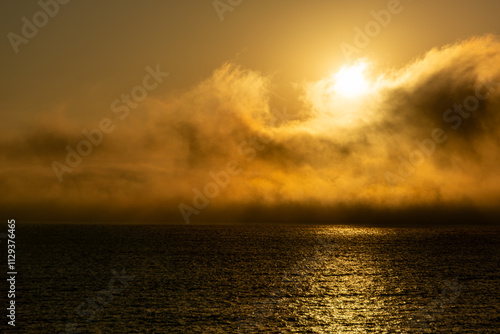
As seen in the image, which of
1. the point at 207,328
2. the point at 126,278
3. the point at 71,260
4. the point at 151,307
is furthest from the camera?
the point at 71,260

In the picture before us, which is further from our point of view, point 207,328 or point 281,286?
point 281,286

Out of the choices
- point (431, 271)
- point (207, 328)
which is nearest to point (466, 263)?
point (431, 271)

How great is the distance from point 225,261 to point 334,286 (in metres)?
51.8

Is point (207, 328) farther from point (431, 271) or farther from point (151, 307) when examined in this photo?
point (431, 271)

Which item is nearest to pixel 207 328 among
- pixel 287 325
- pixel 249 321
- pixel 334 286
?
pixel 249 321

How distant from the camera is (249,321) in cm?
5638

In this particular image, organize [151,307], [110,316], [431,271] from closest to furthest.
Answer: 1. [110,316]
2. [151,307]
3. [431,271]

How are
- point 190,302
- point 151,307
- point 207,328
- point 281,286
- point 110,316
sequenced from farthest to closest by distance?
point 281,286 < point 190,302 < point 151,307 < point 110,316 < point 207,328

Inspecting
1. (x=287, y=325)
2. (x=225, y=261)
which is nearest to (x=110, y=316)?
(x=287, y=325)

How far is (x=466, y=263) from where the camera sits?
13062cm

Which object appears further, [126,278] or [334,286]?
[126,278]

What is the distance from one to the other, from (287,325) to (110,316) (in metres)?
22.1

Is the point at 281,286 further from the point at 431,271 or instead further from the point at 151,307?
the point at 431,271

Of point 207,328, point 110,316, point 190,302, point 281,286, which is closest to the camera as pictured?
point 207,328
